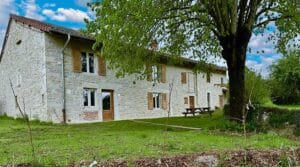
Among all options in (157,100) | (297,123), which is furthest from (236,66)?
(157,100)

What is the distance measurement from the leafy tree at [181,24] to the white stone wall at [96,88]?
5.66 m

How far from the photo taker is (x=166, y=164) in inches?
250

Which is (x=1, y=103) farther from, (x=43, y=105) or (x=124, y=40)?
(x=124, y=40)

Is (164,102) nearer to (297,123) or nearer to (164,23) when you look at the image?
(164,23)

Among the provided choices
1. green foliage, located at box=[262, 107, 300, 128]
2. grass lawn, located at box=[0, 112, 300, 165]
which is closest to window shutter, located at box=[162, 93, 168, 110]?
green foliage, located at box=[262, 107, 300, 128]

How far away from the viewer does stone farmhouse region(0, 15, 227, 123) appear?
2516 cm

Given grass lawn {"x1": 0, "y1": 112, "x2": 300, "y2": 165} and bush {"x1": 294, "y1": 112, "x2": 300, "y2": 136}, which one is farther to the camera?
bush {"x1": 294, "y1": 112, "x2": 300, "y2": 136}

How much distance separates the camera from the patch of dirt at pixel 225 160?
6324 mm

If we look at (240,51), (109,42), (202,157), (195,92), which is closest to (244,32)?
(240,51)

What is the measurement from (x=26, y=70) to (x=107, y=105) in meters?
6.02

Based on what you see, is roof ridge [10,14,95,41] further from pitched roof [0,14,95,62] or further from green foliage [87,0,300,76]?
green foliage [87,0,300,76]

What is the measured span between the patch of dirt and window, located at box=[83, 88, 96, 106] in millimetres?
20613

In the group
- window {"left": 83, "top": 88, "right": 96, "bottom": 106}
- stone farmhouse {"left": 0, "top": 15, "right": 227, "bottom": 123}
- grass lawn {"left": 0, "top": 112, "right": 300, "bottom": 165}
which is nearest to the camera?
grass lawn {"left": 0, "top": 112, "right": 300, "bottom": 165}

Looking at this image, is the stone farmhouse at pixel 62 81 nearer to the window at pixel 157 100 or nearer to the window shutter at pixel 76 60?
the window shutter at pixel 76 60
